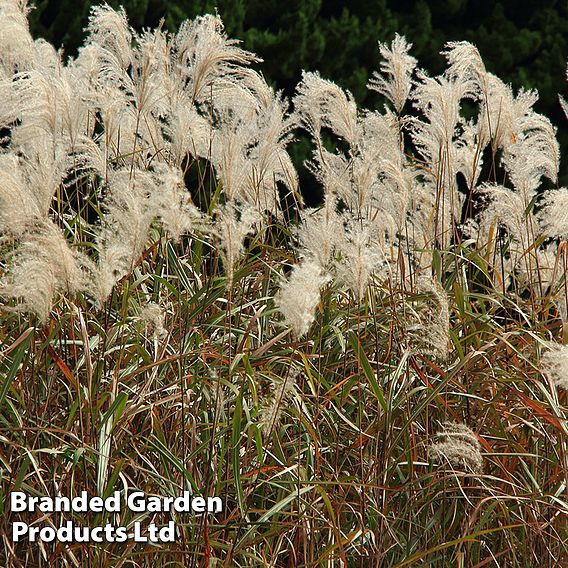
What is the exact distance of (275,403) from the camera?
9.04ft

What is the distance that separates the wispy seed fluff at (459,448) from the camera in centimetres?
264

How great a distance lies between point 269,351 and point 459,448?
31.9 inches

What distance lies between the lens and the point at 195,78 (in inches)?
143

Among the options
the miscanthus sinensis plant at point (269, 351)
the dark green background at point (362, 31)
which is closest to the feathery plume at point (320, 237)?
the miscanthus sinensis plant at point (269, 351)

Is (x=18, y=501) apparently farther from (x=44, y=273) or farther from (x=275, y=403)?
(x=275, y=403)

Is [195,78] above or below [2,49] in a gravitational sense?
below

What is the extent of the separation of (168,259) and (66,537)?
52.4 inches

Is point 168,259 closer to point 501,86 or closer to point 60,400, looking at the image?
point 60,400

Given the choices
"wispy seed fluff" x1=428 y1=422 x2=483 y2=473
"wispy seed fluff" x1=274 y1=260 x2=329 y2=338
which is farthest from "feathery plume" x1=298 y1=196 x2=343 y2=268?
"wispy seed fluff" x1=428 y1=422 x2=483 y2=473

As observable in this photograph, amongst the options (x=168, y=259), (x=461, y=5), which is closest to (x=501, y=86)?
(x=168, y=259)

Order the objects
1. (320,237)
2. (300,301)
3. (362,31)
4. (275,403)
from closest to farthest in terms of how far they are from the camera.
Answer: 1. (300,301)
2. (275,403)
3. (320,237)
4. (362,31)

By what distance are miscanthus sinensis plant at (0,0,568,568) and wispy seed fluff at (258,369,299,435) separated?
0.04 feet

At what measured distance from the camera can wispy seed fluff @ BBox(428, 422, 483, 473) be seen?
2.64m

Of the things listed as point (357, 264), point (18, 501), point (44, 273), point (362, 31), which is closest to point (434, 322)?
point (357, 264)
